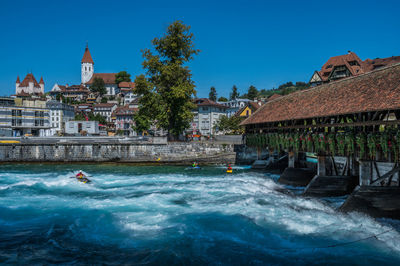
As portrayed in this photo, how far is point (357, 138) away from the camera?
1245cm

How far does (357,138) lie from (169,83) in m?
23.0

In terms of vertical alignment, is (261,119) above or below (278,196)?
above

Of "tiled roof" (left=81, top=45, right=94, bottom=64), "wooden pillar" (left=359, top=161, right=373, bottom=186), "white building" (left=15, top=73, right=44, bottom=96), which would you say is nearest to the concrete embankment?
"wooden pillar" (left=359, top=161, right=373, bottom=186)

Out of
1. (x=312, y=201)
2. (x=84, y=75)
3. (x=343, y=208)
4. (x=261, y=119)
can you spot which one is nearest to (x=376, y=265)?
(x=343, y=208)

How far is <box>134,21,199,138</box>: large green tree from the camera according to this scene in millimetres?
31203

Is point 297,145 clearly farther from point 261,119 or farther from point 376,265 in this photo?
point 376,265

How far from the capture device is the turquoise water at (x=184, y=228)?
27.7 ft

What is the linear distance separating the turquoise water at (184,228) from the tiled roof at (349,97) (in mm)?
4427

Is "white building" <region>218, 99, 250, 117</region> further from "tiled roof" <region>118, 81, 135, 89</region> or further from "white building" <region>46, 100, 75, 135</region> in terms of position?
"tiled roof" <region>118, 81, 135, 89</region>

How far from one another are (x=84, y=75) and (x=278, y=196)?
144m

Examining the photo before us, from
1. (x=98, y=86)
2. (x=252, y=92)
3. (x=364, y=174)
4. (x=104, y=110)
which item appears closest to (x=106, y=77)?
(x=98, y=86)

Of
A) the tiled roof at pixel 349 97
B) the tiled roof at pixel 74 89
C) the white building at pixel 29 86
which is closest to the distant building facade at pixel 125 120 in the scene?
the tiled roof at pixel 74 89

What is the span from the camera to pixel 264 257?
8.44m

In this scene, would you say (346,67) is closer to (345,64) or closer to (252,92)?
(345,64)
